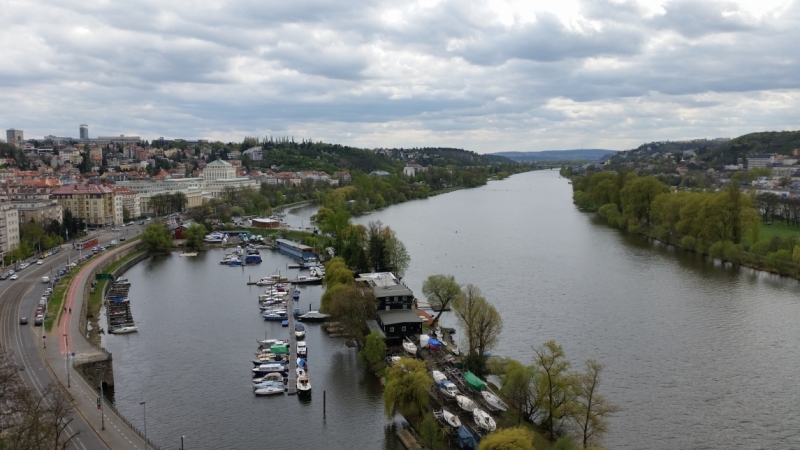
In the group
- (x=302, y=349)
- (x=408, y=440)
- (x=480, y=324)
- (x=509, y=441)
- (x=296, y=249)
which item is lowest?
(x=408, y=440)

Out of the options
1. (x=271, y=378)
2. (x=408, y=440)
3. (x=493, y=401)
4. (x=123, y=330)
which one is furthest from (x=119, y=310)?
(x=493, y=401)

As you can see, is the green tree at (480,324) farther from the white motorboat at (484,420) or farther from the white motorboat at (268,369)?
the white motorboat at (268,369)

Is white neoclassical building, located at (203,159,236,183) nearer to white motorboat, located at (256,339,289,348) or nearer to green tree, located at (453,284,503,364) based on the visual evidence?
white motorboat, located at (256,339,289,348)

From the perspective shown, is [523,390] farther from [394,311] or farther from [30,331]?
[30,331]

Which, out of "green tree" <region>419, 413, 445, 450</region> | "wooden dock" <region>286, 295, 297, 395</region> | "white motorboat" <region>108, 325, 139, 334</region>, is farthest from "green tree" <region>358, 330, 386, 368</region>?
"white motorboat" <region>108, 325, 139, 334</region>

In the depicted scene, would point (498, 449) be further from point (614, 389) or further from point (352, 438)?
point (614, 389)

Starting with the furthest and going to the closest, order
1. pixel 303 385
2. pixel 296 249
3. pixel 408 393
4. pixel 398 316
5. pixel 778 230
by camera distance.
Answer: pixel 778 230 → pixel 296 249 → pixel 398 316 → pixel 303 385 → pixel 408 393

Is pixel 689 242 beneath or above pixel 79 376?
above

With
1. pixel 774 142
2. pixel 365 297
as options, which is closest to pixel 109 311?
pixel 365 297
